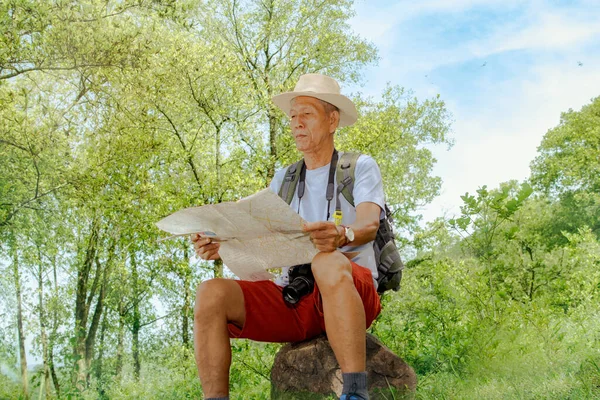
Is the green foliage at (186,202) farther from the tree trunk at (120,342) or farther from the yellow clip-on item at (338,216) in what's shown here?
the yellow clip-on item at (338,216)

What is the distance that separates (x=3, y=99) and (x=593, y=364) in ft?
35.4

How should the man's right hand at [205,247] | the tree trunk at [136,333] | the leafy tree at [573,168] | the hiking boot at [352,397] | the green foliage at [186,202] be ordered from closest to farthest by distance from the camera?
the hiking boot at [352,397], the man's right hand at [205,247], the green foliage at [186,202], the tree trunk at [136,333], the leafy tree at [573,168]

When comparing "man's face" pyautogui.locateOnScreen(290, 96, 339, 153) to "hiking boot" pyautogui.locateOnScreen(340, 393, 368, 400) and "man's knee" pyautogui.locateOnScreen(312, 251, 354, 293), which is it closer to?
"man's knee" pyautogui.locateOnScreen(312, 251, 354, 293)

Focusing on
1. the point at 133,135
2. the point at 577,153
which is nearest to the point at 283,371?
the point at 133,135

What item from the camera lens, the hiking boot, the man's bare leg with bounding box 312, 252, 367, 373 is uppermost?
the camera lens

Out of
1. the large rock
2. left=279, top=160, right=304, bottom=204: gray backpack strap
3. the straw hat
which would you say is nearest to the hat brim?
the straw hat

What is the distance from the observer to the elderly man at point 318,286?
10.4 ft

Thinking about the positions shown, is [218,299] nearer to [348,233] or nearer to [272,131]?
[348,233]

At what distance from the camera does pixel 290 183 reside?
4.21m

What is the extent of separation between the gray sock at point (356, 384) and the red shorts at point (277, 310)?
1.69 ft

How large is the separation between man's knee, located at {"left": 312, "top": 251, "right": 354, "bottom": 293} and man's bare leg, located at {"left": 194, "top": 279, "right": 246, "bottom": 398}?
2.10 ft

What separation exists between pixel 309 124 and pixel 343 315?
5.27 ft

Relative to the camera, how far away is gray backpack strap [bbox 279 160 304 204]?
13.7 feet

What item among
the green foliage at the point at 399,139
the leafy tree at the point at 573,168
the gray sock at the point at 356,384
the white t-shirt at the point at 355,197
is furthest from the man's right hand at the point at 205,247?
the leafy tree at the point at 573,168
